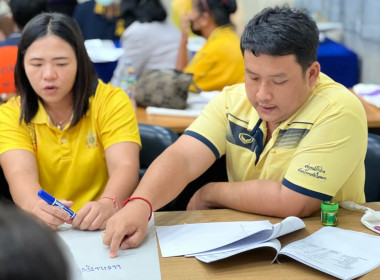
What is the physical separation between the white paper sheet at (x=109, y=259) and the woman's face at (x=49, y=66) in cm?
63

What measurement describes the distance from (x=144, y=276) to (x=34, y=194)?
64cm

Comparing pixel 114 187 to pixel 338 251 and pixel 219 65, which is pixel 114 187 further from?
pixel 219 65

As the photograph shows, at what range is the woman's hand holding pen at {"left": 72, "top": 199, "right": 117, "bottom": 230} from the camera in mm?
1597

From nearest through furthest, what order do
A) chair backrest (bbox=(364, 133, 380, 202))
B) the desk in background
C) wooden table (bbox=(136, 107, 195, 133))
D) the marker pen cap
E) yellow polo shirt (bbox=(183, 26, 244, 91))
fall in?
the marker pen cap
chair backrest (bbox=(364, 133, 380, 202))
wooden table (bbox=(136, 107, 195, 133))
yellow polo shirt (bbox=(183, 26, 244, 91))
the desk in background

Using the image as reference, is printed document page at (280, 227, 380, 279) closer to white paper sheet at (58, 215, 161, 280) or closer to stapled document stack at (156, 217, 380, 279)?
stapled document stack at (156, 217, 380, 279)

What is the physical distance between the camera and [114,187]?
6.25ft

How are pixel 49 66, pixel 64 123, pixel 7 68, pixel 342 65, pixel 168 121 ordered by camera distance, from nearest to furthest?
pixel 49 66
pixel 64 123
pixel 168 121
pixel 7 68
pixel 342 65

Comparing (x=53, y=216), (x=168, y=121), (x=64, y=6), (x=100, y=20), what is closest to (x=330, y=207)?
(x=53, y=216)

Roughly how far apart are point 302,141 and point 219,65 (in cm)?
220

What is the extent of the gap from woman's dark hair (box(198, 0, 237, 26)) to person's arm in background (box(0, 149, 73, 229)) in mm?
2301

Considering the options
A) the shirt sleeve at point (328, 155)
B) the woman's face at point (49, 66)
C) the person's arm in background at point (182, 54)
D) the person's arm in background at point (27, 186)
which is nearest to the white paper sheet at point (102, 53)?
the person's arm in background at point (182, 54)

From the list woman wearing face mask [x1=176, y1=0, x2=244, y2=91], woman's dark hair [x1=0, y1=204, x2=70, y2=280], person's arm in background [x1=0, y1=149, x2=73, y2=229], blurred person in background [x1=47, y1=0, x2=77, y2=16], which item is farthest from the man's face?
blurred person in background [x1=47, y1=0, x2=77, y2=16]

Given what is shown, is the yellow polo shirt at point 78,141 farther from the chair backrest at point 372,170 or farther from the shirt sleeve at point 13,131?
the chair backrest at point 372,170

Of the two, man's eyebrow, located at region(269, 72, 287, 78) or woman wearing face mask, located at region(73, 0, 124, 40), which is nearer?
man's eyebrow, located at region(269, 72, 287, 78)
